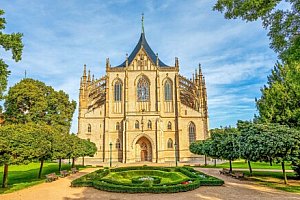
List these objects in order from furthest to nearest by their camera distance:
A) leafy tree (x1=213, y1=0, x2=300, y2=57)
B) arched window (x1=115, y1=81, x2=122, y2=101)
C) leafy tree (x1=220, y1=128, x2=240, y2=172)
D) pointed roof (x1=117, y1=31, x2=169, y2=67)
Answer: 1. pointed roof (x1=117, y1=31, x2=169, y2=67)
2. arched window (x1=115, y1=81, x2=122, y2=101)
3. leafy tree (x1=220, y1=128, x2=240, y2=172)
4. leafy tree (x1=213, y1=0, x2=300, y2=57)

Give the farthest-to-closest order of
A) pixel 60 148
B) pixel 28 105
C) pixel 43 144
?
pixel 28 105 < pixel 60 148 < pixel 43 144

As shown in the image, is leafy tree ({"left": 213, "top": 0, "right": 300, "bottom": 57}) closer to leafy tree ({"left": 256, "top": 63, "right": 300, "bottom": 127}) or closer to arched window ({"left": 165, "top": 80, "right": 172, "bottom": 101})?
leafy tree ({"left": 256, "top": 63, "right": 300, "bottom": 127})

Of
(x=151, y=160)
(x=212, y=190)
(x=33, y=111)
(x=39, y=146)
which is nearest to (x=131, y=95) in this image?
(x=151, y=160)

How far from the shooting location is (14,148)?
16.2 metres

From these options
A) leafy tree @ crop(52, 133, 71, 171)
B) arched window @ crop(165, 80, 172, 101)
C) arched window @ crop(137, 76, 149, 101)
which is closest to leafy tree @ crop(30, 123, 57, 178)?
leafy tree @ crop(52, 133, 71, 171)

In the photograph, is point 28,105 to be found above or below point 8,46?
above

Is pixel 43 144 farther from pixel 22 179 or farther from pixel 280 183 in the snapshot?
pixel 280 183

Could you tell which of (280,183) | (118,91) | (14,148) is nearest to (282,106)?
(280,183)

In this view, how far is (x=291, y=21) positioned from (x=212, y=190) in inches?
471

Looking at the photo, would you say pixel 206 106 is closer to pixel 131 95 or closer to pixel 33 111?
pixel 131 95

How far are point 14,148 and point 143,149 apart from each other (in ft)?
105

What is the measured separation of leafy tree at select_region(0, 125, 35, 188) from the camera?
15453 mm

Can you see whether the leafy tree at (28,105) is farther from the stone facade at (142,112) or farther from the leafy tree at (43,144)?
the leafy tree at (43,144)

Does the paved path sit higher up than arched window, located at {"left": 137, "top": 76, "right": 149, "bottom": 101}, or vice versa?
arched window, located at {"left": 137, "top": 76, "right": 149, "bottom": 101}
